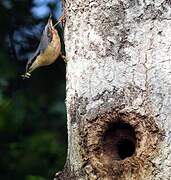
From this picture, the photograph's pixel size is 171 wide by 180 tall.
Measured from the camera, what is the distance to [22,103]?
A: 4430mm

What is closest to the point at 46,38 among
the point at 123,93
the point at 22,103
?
the point at 123,93

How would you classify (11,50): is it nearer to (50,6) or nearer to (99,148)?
(50,6)

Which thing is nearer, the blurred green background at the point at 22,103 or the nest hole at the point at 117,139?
the nest hole at the point at 117,139

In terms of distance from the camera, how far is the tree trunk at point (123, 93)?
2.81 meters

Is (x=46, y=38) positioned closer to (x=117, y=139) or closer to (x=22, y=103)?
(x=117, y=139)

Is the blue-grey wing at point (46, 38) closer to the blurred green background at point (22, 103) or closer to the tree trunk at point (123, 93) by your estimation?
the tree trunk at point (123, 93)

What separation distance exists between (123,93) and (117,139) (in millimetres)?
190

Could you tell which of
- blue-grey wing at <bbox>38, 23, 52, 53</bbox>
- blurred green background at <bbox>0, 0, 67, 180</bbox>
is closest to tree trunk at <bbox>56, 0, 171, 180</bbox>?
blue-grey wing at <bbox>38, 23, 52, 53</bbox>

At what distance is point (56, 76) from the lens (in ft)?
A: 15.7

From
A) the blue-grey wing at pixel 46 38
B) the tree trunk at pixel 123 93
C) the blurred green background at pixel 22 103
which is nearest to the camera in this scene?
the tree trunk at pixel 123 93

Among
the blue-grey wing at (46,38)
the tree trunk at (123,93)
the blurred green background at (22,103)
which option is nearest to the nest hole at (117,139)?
the tree trunk at (123,93)

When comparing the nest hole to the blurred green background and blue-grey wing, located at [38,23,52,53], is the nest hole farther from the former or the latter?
the blurred green background

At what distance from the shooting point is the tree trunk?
281 cm

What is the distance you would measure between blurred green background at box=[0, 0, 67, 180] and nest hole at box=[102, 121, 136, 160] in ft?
5.03
